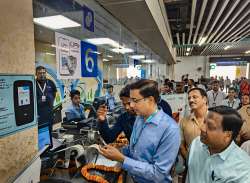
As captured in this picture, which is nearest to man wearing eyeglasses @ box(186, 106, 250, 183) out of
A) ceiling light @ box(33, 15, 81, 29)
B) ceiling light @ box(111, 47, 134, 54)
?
ceiling light @ box(33, 15, 81, 29)

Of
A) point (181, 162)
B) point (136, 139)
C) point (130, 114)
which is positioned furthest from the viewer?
point (130, 114)

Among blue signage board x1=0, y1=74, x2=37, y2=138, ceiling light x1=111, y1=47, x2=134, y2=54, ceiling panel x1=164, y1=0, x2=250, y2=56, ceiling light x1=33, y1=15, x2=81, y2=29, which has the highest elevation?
ceiling panel x1=164, y1=0, x2=250, y2=56

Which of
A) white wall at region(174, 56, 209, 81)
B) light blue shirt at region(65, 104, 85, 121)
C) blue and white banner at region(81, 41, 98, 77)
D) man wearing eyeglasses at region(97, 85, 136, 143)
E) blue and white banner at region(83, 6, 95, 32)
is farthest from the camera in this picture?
white wall at region(174, 56, 209, 81)

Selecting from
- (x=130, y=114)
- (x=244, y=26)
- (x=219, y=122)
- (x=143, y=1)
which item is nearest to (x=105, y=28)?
(x=143, y=1)

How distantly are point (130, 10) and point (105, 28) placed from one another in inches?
27.4

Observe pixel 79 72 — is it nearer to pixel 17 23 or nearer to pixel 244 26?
pixel 17 23

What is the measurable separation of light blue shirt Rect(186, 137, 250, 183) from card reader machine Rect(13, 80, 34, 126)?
1.17 m

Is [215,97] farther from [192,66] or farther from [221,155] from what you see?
[192,66]

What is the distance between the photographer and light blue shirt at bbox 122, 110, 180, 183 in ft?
4.01

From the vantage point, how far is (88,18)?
2402 millimetres

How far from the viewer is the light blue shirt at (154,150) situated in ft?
4.01

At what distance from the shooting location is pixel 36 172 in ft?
3.51

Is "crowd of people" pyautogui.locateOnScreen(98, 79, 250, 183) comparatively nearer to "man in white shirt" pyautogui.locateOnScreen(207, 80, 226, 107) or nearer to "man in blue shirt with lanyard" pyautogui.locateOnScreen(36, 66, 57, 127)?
"man in blue shirt with lanyard" pyautogui.locateOnScreen(36, 66, 57, 127)

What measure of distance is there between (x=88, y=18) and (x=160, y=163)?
1.91 meters
